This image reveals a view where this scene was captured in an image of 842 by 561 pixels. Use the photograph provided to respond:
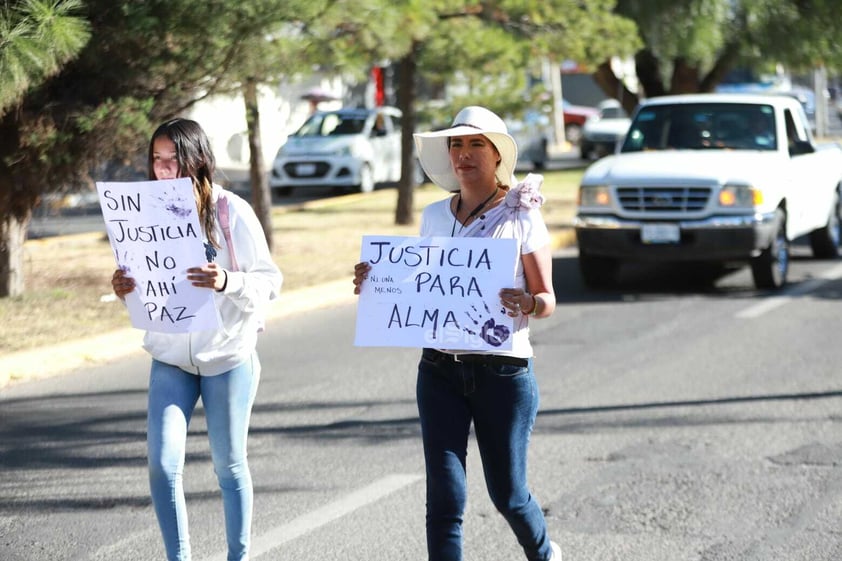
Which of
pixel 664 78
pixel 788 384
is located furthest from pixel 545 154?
pixel 788 384

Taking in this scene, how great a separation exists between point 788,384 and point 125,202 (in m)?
5.26

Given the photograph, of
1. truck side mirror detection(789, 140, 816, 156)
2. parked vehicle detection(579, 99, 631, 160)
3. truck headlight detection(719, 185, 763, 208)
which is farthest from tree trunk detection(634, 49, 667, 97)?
truck headlight detection(719, 185, 763, 208)

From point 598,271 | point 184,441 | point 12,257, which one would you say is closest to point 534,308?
point 184,441

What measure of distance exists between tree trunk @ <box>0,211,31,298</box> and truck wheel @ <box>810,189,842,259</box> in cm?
850

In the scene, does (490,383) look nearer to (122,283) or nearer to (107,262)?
(122,283)

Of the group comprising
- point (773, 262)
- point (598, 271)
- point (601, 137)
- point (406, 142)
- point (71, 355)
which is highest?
point (71, 355)

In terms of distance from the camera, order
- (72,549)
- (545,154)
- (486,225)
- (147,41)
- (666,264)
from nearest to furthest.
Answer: (486,225) → (72,549) → (147,41) → (666,264) → (545,154)

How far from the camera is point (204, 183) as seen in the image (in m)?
4.65

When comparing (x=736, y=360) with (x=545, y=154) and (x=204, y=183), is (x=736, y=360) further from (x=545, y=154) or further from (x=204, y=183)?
(x=545, y=154)

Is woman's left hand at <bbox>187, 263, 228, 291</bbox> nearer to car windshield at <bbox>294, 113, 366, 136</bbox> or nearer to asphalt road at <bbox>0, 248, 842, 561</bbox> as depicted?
asphalt road at <bbox>0, 248, 842, 561</bbox>

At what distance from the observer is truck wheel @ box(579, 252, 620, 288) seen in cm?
1336

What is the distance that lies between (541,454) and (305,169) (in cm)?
2032

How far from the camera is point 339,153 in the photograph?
26.6 metres

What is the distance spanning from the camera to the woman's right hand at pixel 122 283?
4.66 metres
